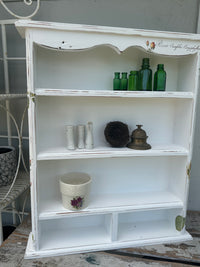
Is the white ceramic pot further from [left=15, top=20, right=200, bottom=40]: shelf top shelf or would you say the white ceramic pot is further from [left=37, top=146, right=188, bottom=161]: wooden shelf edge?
[left=15, top=20, right=200, bottom=40]: shelf top shelf

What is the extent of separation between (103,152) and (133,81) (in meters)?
0.40

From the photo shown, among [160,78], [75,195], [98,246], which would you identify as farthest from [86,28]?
[98,246]

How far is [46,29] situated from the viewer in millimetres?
866

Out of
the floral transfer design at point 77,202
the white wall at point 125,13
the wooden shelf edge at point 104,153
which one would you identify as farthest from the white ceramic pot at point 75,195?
the white wall at point 125,13

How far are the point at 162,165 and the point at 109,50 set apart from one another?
74cm

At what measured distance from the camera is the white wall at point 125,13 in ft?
4.08

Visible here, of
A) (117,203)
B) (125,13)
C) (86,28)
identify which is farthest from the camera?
(125,13)

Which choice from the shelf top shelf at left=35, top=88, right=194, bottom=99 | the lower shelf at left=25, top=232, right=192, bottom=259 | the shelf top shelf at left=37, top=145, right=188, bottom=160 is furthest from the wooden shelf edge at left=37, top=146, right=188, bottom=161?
the lower shelf at left=25, top=232, right=192, bottom=259

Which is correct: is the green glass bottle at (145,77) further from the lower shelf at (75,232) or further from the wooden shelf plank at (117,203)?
the lower shelf at (75,232)

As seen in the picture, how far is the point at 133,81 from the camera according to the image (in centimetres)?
107

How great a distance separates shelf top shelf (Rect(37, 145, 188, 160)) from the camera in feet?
3.16

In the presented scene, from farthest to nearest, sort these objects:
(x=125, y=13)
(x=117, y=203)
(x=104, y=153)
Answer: (x=125, y=13), (x=117, y=203), (x=104, y=153)

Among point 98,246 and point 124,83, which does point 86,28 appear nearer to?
point 124,83

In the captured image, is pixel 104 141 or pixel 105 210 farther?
pixel 104 141
